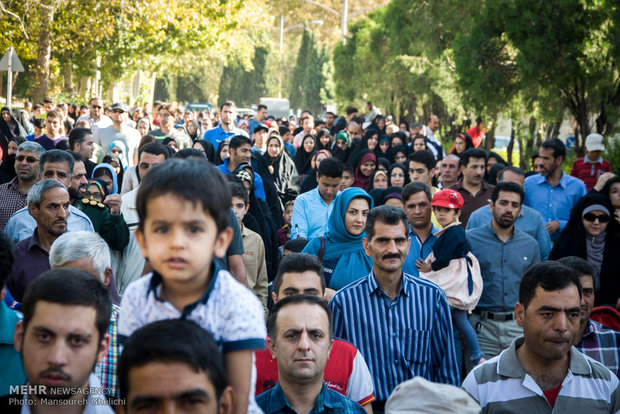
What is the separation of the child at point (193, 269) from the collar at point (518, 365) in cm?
215

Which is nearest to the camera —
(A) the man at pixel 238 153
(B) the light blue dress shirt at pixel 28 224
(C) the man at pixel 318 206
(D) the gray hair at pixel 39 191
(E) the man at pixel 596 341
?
(E) the man at pixel 596 341

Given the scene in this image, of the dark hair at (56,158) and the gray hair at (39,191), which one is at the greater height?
the dark hair at (56,158)

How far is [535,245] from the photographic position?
786 cm

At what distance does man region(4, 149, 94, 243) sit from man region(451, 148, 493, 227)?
4.57m

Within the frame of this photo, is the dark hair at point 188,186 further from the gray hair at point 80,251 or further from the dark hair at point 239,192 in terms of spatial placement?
the dark hair at point 239,192

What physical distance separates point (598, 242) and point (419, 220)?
5.57 ft

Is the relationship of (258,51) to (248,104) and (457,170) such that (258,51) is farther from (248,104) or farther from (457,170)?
(457,170)

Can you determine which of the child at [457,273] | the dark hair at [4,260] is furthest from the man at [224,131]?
the dark hair at [4,260]

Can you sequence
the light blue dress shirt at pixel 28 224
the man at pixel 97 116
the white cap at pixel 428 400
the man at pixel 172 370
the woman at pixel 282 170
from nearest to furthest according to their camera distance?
the white cap at pixel 428 400, the man at pixel 172 370, the light blue dress shirt at pixel 28 224, the woman at pixel 282 170, the man at pixel 97 116

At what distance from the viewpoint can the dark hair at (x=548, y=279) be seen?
494 centimetres

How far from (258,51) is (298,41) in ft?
18.7

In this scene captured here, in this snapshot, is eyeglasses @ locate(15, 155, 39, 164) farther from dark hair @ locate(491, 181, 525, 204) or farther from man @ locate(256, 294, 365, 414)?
man @ locate(256, 294, 365, 414)

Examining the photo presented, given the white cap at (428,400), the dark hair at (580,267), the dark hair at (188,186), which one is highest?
the dark hair at (188,186)

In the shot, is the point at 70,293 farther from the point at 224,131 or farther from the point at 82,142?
the point at 224,131
